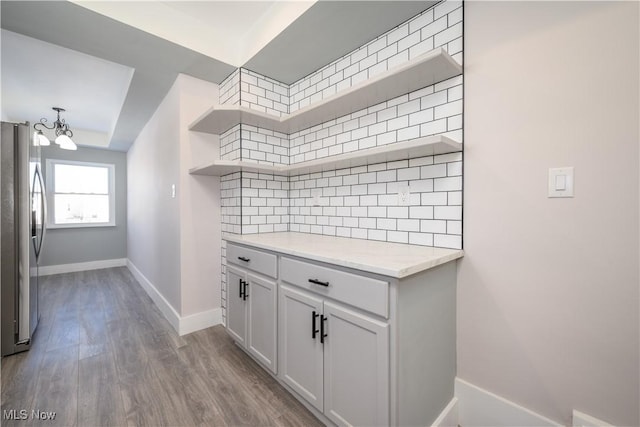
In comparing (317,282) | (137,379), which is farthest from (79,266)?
(317,282)

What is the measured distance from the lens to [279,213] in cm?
270

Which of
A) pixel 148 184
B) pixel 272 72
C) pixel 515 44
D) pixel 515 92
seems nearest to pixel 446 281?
pixel 515 92

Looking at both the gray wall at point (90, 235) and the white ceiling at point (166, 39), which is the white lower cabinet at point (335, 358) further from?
the gray wall at point (90, 235)

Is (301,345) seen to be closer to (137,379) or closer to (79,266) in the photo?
(137,379)

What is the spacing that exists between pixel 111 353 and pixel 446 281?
8.33 ft

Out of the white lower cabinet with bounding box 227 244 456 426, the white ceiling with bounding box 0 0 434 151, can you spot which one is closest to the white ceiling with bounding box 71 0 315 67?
the white ceiling with bounding box 0 0 434 151

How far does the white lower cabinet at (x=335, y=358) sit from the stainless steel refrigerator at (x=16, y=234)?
2.16m

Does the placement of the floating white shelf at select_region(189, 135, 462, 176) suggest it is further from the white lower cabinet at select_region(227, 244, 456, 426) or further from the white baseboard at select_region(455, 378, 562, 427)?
the white baseboard at select_region(455, 378, 562, 427)

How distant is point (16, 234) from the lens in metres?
2.12

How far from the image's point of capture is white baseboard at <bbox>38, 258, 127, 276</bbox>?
4.79 meters

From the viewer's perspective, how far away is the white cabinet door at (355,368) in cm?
114

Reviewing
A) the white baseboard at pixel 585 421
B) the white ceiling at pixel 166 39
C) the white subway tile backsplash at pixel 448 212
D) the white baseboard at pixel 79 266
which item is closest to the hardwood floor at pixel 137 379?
the white baseboard at pixel 585 421

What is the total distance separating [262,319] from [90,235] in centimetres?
523

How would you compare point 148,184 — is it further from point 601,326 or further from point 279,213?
point 601,326
